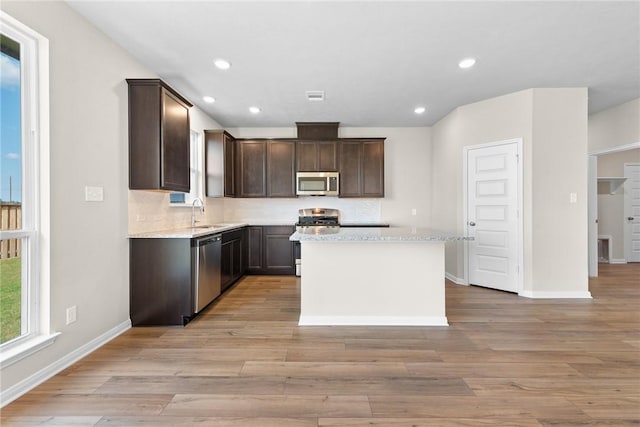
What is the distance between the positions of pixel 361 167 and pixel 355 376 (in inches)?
151

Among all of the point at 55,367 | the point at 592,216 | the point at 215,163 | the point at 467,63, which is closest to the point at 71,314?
the point at 55,367

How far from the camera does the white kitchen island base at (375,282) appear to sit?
294 cm

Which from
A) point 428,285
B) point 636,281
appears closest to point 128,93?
point 428,285

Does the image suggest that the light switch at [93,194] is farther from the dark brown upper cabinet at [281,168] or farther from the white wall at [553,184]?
the white wall at [553,184]

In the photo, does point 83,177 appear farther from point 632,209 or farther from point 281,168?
point 632,209

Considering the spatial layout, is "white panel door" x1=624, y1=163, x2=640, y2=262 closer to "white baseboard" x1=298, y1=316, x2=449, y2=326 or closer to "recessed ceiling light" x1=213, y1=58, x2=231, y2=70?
"white baseboard" x1=298, y1=316, x2=449, y2=326

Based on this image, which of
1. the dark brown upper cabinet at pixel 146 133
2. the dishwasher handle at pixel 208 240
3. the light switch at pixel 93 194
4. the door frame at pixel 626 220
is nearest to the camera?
the light switch at pixel 93 194

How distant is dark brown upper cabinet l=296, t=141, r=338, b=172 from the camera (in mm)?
5266

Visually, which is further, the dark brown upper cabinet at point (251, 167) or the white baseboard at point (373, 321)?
the dark brown upper cabinet at point (251, 167)

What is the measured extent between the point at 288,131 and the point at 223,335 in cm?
386

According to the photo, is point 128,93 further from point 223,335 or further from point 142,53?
point 223,335

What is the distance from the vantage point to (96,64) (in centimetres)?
248

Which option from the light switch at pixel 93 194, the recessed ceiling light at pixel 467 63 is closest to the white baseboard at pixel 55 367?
the light switch at pixel 93 194

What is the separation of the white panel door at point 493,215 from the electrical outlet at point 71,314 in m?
4.60
